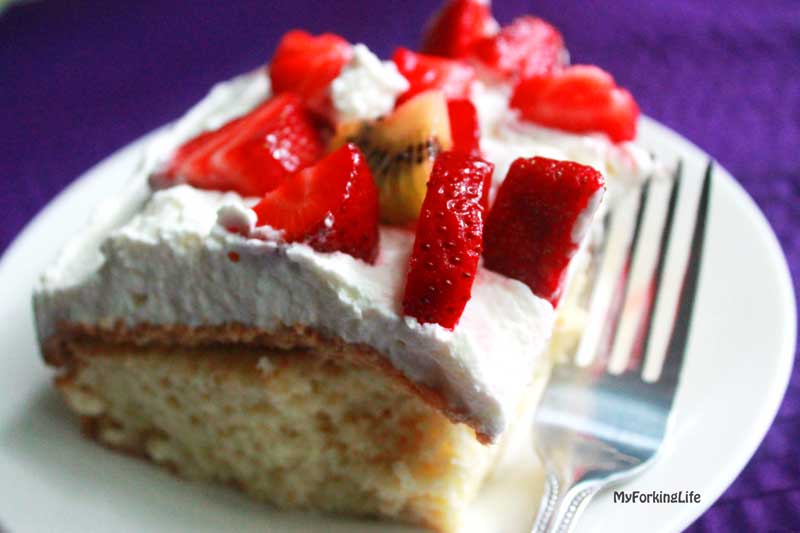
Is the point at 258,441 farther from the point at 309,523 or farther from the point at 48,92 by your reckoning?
the point at 48,92

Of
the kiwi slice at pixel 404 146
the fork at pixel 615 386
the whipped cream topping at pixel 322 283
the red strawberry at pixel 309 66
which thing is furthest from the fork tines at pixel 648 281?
the red strawberry at pixel 309 66

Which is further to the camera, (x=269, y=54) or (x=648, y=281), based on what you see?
(x=269, y=54)

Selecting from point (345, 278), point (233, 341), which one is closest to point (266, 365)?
point (233, 341)

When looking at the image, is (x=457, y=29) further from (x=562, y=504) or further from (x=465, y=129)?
(x=562, y=504)

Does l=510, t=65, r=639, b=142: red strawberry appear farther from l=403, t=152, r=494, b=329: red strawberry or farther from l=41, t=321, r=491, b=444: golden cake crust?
l=41, t=321, r=491, b=444: golden cake crust

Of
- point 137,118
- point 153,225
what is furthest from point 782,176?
point 137,118

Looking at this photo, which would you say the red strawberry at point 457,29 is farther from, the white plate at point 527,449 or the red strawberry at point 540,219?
the red strawberry at point 540,219
